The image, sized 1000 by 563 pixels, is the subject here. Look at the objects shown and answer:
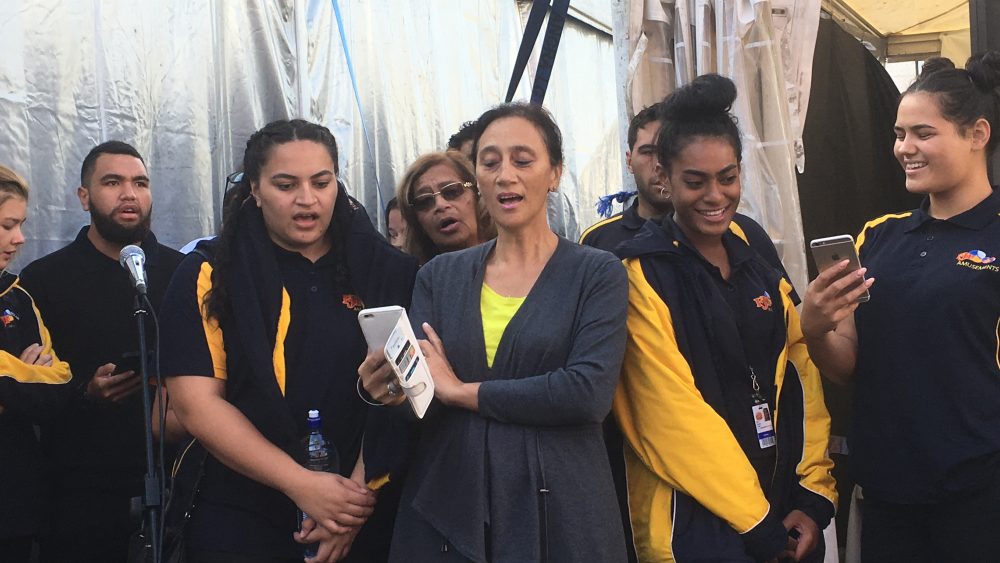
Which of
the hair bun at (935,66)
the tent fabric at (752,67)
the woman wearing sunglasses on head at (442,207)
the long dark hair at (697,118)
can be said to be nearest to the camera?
the long dark hair at (697,118)

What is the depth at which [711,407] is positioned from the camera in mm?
2619

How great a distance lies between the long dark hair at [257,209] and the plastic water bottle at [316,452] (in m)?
0.38

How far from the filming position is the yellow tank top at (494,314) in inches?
99.4

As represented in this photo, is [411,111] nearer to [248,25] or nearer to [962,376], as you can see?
[248,25]

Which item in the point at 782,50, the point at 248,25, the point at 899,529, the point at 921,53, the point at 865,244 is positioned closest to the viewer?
the point at 899,529

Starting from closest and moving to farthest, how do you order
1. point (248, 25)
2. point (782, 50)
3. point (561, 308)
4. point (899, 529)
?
point (561, 308) < point (899, 529) < point (782, 50) < point (248, 25)

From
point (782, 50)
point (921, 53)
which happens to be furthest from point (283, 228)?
point (921, 53)

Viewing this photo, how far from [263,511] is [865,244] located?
200 centimetres

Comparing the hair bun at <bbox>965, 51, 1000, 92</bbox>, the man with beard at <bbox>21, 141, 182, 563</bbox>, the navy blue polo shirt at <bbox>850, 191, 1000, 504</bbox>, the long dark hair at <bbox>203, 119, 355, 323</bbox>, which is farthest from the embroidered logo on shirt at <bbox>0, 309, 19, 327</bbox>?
the hair bun at <bbox>965, 51, 1000, 92</bbox>

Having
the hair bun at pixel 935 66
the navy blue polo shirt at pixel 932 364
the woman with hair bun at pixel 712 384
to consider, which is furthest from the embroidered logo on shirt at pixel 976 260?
the hair bun at pixel 935 66

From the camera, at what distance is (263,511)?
8.85ft

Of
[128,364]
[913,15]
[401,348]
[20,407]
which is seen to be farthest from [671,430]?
[913,15]

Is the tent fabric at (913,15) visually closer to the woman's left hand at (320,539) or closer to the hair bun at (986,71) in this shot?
the hair bun at (986,71)

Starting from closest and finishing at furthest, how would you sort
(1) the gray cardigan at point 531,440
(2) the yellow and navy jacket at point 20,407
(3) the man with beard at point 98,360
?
(1) the gray cardigan at point 531,440 < (2) the yellow and navy jacket at point 20,407 < (3) the man with beard at point 98,360
